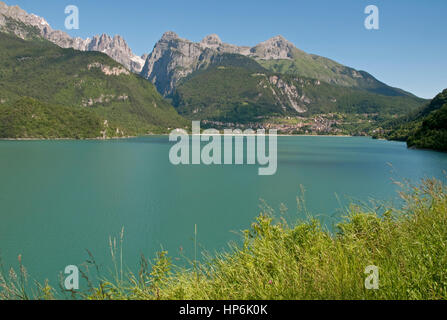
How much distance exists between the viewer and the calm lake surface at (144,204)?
619 inches

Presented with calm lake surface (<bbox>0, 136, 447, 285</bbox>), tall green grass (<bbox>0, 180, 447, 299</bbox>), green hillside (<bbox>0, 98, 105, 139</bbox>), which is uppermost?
green hillside (<bbox>0, 98, 105, 139</bbox>)

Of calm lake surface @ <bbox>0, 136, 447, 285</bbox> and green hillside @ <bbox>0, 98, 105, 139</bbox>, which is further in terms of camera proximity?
green hillside @ <bbox>0, 98, 105, 139</bbox>

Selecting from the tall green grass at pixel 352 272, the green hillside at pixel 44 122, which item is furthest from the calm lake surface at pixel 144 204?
the green hillside at pixel 44 122

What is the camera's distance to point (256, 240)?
666 cm

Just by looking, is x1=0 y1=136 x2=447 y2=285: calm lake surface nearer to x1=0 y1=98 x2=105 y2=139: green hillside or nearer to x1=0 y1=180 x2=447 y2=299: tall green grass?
x1=0 y1=180 x2=447 y2=299: tall green grass

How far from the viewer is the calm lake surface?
51.5ft

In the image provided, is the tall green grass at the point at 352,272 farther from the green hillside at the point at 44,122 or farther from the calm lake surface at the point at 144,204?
the green hillside at the point at 44,122

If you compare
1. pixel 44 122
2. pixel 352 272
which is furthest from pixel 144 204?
pixel 44 122

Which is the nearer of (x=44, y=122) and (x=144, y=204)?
(x=144, y=204)

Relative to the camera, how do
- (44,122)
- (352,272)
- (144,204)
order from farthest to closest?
(44,122) → (144,204) → (352,272)

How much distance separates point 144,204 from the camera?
25.4 meters

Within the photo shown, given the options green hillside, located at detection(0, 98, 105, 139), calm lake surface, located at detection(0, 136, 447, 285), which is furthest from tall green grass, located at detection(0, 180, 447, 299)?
green hillside, located at detection(0, 98, 105, 139)

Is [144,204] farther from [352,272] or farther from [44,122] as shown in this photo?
[44,122]

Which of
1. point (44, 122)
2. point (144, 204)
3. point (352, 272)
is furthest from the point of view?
point (44, 122)
